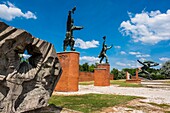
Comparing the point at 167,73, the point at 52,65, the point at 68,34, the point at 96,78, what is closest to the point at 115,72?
the point at 167,73

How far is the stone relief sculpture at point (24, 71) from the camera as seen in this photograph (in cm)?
375

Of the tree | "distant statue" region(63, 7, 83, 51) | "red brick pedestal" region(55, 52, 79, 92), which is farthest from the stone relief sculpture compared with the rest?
the tree

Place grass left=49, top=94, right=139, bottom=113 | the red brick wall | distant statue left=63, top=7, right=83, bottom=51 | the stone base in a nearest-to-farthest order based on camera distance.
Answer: grass left=49, top=94, right=139, bottom=113, distant statue left=63, top=7, right=83, bottom=51, the stone base, the red brick wall

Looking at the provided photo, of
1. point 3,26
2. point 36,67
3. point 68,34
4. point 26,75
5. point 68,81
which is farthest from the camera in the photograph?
point 68,34

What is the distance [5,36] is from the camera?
3.71 m

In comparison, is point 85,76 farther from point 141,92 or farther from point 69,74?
point 69,74

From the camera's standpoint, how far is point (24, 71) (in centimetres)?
433

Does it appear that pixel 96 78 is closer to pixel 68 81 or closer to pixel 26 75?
pixel 68 81

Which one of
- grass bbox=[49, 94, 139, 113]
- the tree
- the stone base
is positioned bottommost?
grass bbox=[49, 94, 139, 113]

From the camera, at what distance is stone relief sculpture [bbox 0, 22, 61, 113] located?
12.3 ft

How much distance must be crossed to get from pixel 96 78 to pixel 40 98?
1573cm

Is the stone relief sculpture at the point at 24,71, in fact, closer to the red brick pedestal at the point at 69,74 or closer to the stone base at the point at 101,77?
the red brick pedestal at the point at 69,74

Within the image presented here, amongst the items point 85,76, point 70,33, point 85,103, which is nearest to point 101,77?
point 70,33

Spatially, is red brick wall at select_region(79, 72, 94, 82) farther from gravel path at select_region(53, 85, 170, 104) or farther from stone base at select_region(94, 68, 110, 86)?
gravel path at select_region(53, 85, 170, 104)
